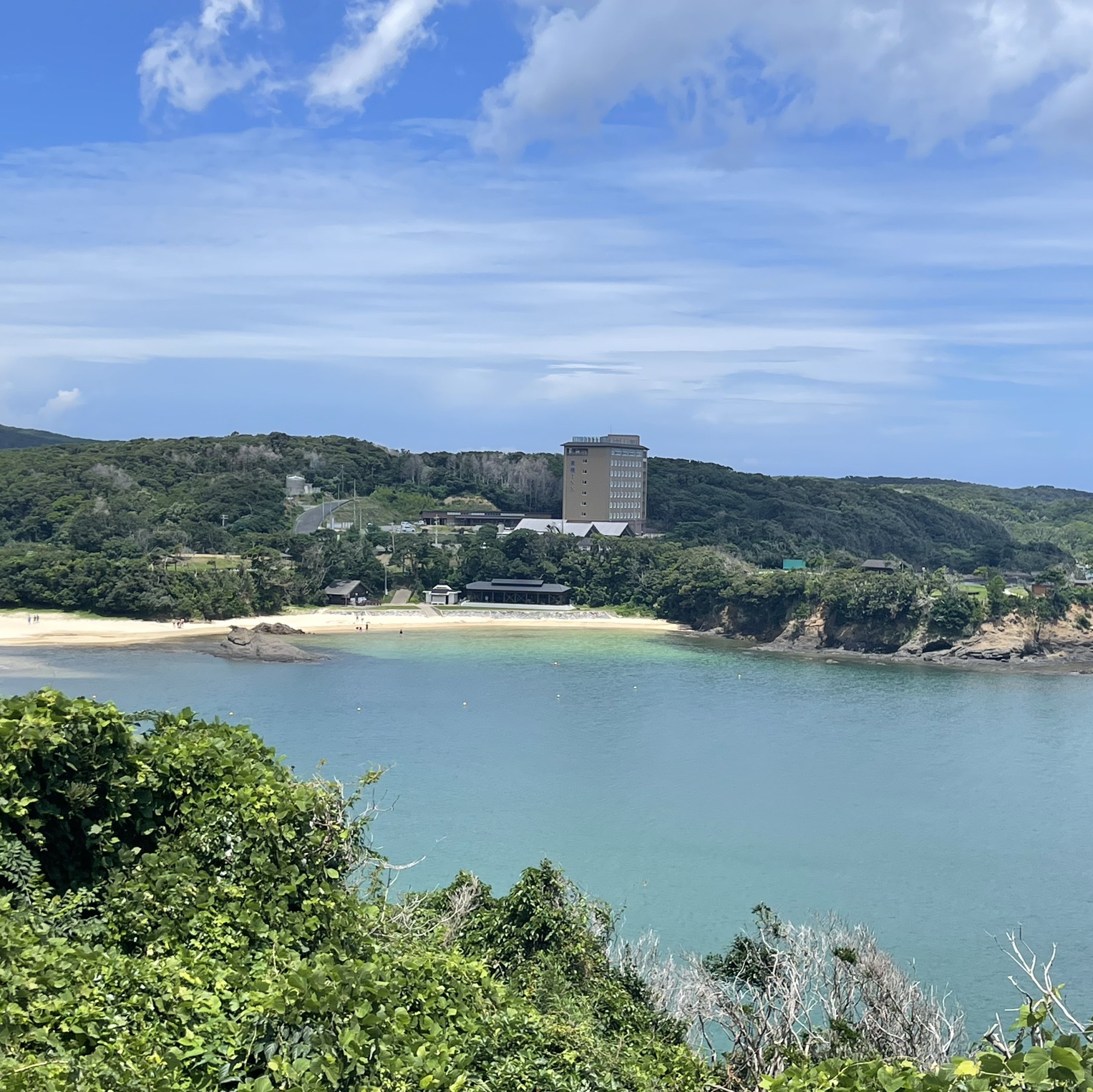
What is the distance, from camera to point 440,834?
703 inches

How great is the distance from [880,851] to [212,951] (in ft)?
47.4

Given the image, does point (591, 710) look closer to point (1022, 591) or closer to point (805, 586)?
point (805, 586)

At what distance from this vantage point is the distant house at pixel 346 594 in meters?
50.2

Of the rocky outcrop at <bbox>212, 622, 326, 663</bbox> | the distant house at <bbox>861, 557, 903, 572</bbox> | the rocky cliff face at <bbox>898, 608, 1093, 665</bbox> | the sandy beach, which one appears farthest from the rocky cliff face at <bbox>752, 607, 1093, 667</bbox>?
the rocky outcrop at <bbox>212, 622, 326, 663</bbox>

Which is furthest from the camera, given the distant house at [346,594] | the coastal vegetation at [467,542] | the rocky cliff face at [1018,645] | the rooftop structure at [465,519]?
the rooftop structure at [465,519]

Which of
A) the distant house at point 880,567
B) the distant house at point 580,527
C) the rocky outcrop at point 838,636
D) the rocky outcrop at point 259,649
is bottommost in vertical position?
the rocky outcrop at point 259,649

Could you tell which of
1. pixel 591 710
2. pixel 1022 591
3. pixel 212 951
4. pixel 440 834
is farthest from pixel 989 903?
pixel 1022 591

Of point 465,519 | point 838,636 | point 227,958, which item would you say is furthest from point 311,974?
point 465,519

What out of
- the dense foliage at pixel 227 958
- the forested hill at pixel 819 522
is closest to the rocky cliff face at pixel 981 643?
the forested hill at pixel 819 522

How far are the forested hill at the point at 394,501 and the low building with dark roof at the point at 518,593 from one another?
925 centimetres

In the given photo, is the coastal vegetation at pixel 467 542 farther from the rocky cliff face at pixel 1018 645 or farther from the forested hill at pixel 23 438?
the forested hill at pixel 23 438

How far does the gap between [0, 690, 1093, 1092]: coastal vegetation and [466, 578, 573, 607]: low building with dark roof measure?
4170 centimetres

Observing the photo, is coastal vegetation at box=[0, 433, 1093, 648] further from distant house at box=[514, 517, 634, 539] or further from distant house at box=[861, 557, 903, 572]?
distant house at box=[514, 517, 634, 539]

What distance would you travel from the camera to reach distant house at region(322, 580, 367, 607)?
50156 mm
